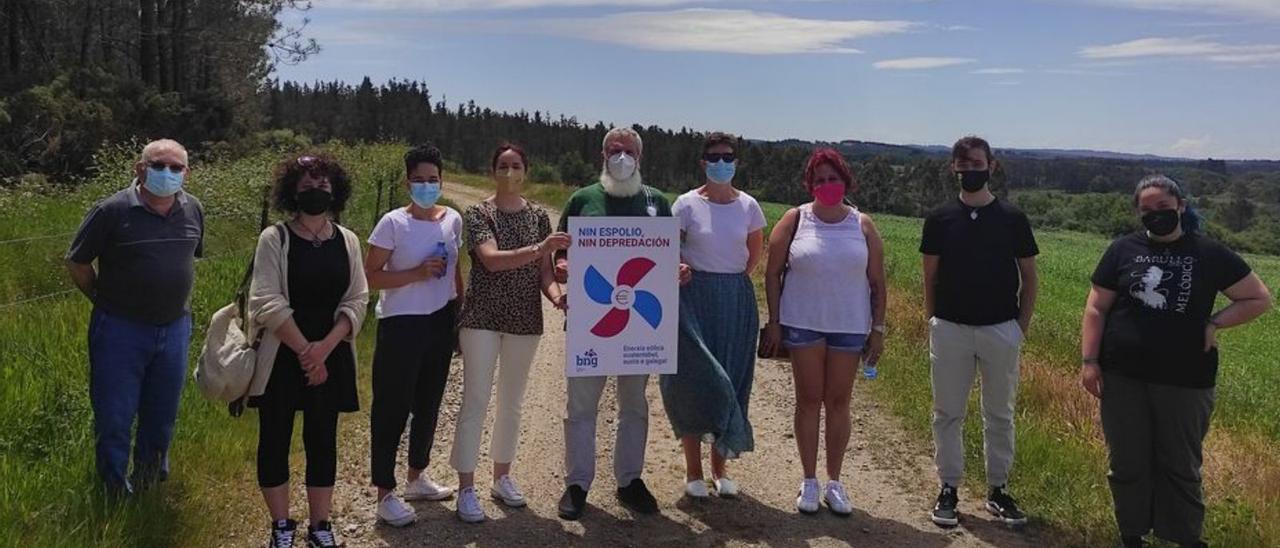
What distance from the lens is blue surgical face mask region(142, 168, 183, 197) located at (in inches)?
184

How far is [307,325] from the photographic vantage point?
178 inches

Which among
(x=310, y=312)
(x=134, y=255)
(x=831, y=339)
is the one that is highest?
(x=134, y=255)

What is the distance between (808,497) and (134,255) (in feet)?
12.7

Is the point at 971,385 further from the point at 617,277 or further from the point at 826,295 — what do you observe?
the point at 617,277

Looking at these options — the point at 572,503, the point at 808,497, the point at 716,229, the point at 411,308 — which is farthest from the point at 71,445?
the point at 808,497

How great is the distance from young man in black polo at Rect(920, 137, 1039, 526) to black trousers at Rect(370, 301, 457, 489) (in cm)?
282

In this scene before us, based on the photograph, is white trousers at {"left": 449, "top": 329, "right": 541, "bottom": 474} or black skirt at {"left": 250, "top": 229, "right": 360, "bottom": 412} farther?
white trousers at {"left": 449, "top": 329, "right": 541, "bottom": 474}

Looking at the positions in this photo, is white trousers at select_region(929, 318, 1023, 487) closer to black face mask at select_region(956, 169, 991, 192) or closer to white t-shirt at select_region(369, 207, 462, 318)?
black face mask at select_region(956, 169, 991, 192)

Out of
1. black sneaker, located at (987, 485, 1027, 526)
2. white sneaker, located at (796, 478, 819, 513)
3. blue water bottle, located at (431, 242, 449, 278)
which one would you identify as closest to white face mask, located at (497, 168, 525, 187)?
blue water bottle, located at (431, 242, 449, 278)

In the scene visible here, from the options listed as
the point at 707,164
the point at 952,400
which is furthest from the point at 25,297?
the point at 952,400

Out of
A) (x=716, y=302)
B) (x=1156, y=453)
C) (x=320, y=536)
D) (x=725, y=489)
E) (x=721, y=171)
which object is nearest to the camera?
(x=320, y=536)

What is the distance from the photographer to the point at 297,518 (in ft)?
17.5

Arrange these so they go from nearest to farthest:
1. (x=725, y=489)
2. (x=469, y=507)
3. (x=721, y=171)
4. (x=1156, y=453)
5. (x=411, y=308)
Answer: (x=1156, y=453) → (x=411, y=308) → (x=469, y=507) → (x=721, y=171) → (x=725, y=489)

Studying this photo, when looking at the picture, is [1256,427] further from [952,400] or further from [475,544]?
[475,544]
